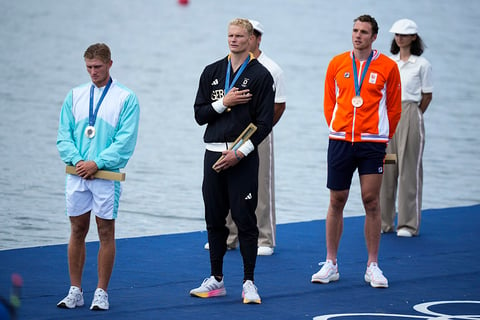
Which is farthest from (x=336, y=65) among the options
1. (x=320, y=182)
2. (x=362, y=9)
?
(x=362, y=9)

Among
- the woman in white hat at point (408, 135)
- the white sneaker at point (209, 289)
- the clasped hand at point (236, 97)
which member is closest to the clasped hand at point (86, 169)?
the clasped hand at point (236, 97)

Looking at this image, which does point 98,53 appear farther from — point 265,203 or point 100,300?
point 265,203

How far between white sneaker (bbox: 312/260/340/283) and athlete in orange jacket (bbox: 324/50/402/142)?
96 cm

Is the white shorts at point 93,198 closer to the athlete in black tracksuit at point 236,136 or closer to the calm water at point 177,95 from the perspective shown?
the athlete in black tracksuit at point 236,136

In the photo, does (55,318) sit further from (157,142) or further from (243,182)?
(157,142)

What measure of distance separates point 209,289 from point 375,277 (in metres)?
1.28

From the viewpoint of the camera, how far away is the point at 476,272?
8.52 metres

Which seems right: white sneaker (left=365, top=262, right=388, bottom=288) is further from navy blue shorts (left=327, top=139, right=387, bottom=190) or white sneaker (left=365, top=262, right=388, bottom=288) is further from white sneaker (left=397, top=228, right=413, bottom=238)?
white sneaker (left=397, top=228, right=413, bottom=238)

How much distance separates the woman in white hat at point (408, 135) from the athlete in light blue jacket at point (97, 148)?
3.78m

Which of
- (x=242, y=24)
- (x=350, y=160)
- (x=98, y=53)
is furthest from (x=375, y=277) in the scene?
(x=98, y=53)

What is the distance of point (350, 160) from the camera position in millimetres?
8016

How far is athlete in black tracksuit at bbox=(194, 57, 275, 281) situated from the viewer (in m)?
7.32

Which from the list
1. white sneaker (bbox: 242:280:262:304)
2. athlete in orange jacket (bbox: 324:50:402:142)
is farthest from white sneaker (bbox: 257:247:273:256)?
white sneaker (bbox: 242:280:262:304)

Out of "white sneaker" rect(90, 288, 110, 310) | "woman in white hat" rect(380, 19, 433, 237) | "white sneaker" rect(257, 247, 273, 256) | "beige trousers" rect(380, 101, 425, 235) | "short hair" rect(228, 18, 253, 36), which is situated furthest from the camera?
"beige trousers" rect(380, 101, 425, 235)
